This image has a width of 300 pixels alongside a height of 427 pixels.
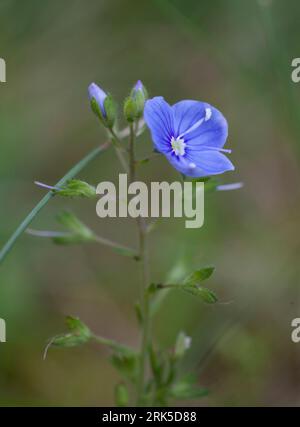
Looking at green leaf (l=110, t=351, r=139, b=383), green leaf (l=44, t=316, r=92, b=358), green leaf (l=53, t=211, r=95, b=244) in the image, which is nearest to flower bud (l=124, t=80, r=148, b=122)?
green leaf (l=53, t=211, r=95, b=244)

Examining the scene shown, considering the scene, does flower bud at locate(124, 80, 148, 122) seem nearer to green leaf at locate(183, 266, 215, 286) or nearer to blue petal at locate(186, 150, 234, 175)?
blue petal at locate(186, 150, 234, 175)

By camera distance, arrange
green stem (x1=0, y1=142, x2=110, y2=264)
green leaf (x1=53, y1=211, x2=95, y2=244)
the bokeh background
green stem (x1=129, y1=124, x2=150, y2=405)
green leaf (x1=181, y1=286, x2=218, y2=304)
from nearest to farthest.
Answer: green stem (x1=0, y1=142, x2=110, y2=264) < green leaf (x1=181, y1=286, x2=218, y2=304) < green stem (x1=129, y1=124, x2=150, y2=405) < green leaf (x1=53, y1=211, x2=95, y2=244) < the bokeh background

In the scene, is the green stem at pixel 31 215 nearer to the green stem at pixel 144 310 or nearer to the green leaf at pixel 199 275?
the green stem at pixel 144 310

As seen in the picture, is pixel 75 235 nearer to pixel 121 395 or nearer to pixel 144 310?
pixel 144 310
